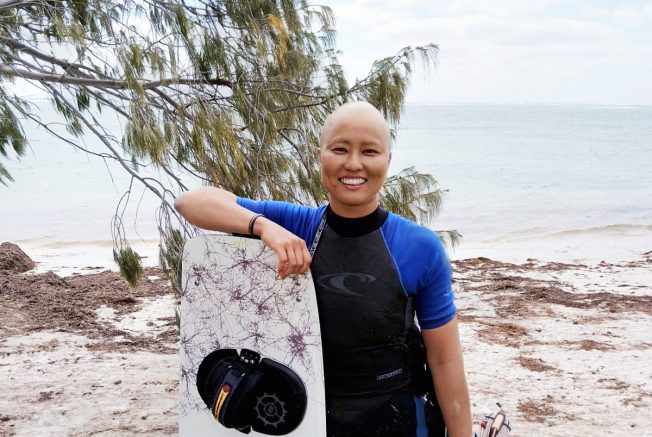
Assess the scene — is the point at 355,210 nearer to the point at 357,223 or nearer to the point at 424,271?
the point at 357,223

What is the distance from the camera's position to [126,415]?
340 cm

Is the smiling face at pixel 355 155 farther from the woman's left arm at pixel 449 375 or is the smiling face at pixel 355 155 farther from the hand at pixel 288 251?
the woman's left arm at pixel 449 375

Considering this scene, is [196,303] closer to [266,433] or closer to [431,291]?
[266,433]

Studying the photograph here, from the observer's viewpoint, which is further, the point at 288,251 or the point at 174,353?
the point at 174,353

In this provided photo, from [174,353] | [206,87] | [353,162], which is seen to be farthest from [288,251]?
[174,353]

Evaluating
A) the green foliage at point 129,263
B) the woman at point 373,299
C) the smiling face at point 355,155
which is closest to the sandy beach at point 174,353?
the green foliage at point 129,263

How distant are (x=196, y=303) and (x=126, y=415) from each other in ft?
6.96

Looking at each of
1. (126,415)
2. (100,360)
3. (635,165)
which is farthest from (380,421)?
(635,165)

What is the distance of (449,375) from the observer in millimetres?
1372

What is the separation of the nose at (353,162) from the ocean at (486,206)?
2198 mm

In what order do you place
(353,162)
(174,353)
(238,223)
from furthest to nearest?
(174,353) → (238,223) → (353,162)

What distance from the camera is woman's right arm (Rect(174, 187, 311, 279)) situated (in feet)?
4.35

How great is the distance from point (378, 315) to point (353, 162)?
0.31 m

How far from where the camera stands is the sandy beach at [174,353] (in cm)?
340
